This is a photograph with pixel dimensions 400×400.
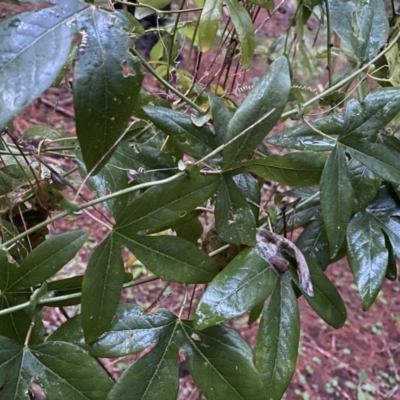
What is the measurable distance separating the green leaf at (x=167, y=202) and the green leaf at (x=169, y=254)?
0.05ft

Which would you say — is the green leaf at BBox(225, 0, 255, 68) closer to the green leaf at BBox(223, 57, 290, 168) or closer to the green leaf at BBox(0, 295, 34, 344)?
the green leaf at BBox(223, 57, 290, 168)

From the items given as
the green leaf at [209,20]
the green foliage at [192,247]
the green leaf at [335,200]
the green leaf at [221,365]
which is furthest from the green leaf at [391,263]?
the green leaf at [209,20]

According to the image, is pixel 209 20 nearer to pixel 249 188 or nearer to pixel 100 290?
pixel 249 188

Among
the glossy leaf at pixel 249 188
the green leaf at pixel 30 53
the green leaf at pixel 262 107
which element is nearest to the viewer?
the green leaf at pixel 30 53

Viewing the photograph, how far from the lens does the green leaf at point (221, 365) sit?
0.40 meters

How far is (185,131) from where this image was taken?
445 mm

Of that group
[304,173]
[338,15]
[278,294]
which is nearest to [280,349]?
[278,294]

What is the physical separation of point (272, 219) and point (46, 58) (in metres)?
0.30

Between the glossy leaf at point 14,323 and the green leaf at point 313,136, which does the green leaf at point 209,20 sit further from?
the glossy leaf at point 14,323

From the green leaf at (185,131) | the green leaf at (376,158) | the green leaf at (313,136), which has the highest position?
the green leaf at (185,131)

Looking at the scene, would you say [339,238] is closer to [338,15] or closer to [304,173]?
[304,173]

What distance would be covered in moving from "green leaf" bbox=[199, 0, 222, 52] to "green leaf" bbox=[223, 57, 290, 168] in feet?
0.57

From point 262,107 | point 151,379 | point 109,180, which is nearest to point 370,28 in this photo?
point 262,107

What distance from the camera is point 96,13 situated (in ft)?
1.10
